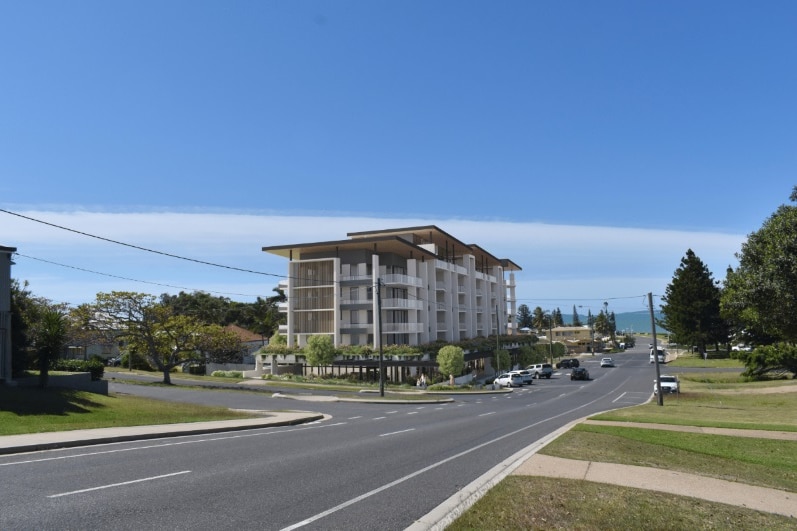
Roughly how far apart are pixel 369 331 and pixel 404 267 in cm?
1062

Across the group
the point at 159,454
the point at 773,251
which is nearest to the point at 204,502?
the point at 159,454

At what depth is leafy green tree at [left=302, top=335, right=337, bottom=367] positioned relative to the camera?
57.5m

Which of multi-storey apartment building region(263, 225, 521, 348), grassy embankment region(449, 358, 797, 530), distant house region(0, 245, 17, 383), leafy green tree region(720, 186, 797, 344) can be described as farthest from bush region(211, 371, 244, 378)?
leafy green tree region(720, 186, 797, 344)

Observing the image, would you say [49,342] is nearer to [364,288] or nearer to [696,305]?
[364,288]

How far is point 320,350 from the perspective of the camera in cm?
5750

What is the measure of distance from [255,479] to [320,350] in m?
47.4

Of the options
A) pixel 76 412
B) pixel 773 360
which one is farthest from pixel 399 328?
pixel 76 412

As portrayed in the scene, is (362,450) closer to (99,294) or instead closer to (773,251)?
(773,251)

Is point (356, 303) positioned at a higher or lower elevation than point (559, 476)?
higher

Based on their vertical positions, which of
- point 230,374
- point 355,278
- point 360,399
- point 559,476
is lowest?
point 230,374

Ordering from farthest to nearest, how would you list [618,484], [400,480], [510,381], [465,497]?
[510,381]
[400,480]
[618,484]
[465,497]

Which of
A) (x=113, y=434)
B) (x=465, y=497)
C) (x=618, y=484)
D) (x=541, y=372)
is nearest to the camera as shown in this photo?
(x=465, y=497)

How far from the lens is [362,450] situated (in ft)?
48.2

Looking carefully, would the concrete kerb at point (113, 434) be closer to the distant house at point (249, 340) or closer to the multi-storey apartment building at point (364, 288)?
the multi-storey apartment building at point (364, 288)
